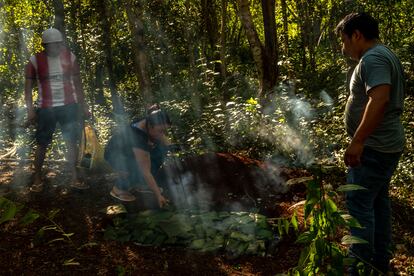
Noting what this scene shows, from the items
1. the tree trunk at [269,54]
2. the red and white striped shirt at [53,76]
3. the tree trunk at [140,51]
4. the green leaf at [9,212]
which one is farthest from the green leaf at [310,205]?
the tree trunk at [269,54]

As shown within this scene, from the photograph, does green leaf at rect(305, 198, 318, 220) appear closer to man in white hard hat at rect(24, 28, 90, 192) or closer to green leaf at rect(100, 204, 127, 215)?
green leaf at rect(100, 204, 127, 215)

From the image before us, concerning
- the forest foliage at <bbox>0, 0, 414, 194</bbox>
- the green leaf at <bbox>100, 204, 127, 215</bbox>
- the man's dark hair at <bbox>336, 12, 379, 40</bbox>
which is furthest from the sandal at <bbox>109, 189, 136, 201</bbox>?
the man's dark hair at <bbox>336, 12, 379, 40</bbox>

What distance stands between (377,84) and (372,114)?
0.20m

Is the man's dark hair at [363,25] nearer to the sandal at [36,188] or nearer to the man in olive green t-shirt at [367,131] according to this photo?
the man in olive green t-shirt at [367,131]

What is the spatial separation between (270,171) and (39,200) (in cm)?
318

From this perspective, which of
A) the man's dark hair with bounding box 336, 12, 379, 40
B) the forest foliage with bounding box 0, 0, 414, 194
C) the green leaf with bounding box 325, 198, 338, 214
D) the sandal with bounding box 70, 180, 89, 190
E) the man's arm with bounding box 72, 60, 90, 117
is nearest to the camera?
the green leaf with bounding box 325, 198, 338, 214

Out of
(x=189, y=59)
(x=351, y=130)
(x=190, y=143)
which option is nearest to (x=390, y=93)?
(x=351, y=130)

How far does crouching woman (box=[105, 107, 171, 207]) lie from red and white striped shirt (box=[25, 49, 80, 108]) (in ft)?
2.82

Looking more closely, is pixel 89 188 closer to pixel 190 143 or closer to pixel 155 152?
pixel 155 152

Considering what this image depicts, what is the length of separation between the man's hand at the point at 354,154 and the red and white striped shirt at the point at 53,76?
12.1 ft

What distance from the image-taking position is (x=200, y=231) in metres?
4.48

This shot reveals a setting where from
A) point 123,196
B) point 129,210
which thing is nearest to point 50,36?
point 123,196

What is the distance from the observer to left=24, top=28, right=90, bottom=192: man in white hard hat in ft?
17.0

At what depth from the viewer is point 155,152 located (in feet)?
17.2
